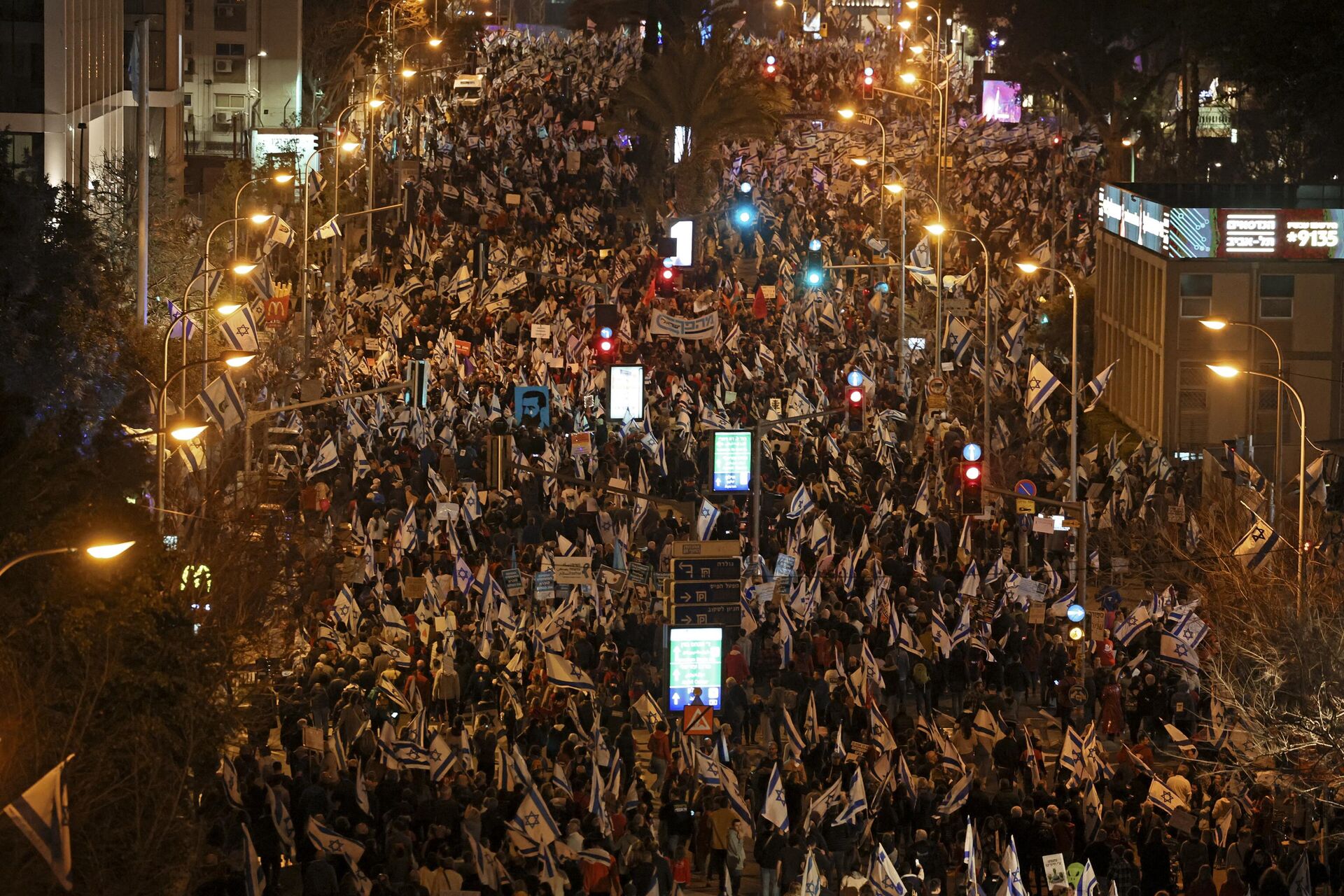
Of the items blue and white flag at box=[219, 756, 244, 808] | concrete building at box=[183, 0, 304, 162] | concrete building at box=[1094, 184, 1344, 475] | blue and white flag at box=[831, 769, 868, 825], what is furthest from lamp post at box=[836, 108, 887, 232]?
blue and white flag at box=[219, 756, 244, 808]

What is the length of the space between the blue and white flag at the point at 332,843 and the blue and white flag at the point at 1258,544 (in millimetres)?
11327

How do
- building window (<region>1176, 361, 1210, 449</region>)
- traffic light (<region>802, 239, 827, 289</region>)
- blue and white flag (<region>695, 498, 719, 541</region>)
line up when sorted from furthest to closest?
traffic light (<region>802, 239, 827, 289</region>) < building window (<region>1176, 361, 1210, 449</region>) < blue and white flag (<region>695, 498, 719, 541</region>)

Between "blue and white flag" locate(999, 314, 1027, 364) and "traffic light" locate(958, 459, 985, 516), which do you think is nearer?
"traffic light" locate(958, 459, 985, 516)

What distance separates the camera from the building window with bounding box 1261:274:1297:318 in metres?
42.4

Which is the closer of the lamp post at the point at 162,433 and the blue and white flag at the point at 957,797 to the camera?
the blue and white flag at the point at 957,797

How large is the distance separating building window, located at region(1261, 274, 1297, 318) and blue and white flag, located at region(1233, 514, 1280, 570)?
16.9 metres

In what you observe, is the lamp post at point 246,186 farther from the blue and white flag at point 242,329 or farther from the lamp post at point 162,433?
the lamp post at point 162,433

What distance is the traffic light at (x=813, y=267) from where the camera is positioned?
168ft

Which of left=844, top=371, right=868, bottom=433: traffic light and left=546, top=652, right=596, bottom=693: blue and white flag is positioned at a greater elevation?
left=844, top=371, right=868, bottom=433: traffic light

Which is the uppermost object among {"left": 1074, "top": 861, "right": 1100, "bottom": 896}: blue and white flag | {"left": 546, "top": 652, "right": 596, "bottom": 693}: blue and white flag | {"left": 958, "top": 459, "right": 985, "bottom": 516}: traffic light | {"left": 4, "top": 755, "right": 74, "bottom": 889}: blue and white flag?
{"left": 958, "top": 459, "right": 985, "bottom": 516}: traffic light

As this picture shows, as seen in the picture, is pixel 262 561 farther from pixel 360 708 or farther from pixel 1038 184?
pixel 1038 184

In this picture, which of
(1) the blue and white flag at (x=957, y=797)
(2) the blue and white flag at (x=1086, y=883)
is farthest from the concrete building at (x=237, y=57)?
(2) the blue and white flag at (x=1086, y=883)

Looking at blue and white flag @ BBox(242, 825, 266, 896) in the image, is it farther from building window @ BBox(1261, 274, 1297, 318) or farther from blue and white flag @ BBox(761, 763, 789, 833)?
building window @ BBox(1261, 274, 1297, 318)

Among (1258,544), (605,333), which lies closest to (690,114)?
(605,333)
